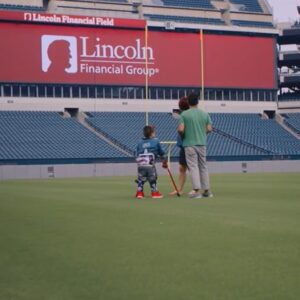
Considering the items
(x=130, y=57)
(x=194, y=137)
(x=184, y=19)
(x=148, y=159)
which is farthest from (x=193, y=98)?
(x=184, y=19)

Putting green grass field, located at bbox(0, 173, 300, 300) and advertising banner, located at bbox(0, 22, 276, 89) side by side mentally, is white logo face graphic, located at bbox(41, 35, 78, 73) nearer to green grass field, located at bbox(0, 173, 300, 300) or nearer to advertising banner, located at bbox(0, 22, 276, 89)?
advertising banner, located at bbox(0, 22, 276, 89)

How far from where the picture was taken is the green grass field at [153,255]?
3.97m

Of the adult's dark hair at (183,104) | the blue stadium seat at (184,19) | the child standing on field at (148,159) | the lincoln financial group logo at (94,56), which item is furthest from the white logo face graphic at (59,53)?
the adult's dark hair at (183,104)

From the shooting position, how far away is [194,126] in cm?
1131

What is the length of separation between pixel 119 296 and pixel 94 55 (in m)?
41.3

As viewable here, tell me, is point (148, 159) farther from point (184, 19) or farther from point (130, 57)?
point (184, 19)

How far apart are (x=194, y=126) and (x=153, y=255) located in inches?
248

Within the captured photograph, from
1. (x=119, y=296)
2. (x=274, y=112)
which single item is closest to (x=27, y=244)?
(x=119, y=296)

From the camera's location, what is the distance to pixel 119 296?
12.7 feet

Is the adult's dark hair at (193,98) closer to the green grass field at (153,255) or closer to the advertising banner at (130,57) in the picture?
the green grass field at (153,255)

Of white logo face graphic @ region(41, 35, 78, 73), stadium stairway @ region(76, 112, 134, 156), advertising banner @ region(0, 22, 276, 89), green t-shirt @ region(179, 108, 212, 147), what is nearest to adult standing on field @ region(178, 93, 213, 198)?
green t-shirt @ region(179, 108, 212, 147)

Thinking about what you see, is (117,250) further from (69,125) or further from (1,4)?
(1,4)

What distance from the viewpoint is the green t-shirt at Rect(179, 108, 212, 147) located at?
37.0ft

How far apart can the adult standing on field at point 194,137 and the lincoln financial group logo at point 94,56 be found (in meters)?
32.7
